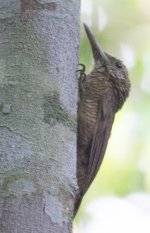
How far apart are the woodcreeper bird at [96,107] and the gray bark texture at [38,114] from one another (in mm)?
1338

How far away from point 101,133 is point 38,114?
1786 mm

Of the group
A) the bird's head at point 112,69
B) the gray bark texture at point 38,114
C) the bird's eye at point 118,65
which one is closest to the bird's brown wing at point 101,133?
the bird's head at point 112,69

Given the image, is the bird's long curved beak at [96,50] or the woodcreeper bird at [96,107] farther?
the bird's long curved beak at [96,50]

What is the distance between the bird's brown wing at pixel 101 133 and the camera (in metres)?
3.66

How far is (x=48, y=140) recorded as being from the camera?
6.79 ft

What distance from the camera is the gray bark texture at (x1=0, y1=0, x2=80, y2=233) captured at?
1.96 meters

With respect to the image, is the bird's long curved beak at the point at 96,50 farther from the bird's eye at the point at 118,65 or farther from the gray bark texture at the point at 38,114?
the gray bark texture at the point at 38,114

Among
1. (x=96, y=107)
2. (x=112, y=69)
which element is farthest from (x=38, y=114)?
(x=112, y=69)

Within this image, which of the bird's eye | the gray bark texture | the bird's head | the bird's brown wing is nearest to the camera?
the gray bark texture

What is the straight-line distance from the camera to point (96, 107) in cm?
398

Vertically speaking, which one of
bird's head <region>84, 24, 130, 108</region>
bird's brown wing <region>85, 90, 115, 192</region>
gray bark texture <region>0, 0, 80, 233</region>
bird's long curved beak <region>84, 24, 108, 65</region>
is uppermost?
gray bark texture <region>0, 0, 80, 233</region>

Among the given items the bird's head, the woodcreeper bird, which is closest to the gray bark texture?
the woodcreeper bird

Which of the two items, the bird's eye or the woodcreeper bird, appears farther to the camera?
the bird's eye

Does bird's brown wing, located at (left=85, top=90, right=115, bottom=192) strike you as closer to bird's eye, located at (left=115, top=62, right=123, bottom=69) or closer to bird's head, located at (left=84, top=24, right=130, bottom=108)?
bird's head, located at (left=84, top=24, right=130, bottom=108)
